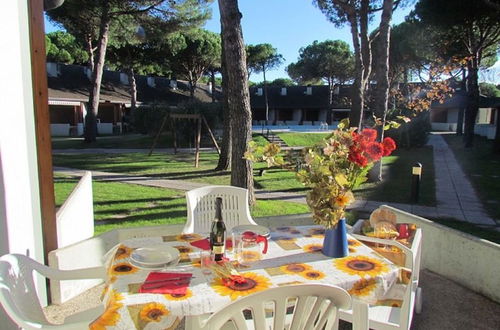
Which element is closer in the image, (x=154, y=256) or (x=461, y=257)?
(x=154, y=256)

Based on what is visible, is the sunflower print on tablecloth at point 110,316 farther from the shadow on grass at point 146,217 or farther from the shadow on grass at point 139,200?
the shadow on grass at point 139,200

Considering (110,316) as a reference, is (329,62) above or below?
above

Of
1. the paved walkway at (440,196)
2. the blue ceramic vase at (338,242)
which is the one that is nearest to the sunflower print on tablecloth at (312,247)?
the blue ceramic vase at (338,242)

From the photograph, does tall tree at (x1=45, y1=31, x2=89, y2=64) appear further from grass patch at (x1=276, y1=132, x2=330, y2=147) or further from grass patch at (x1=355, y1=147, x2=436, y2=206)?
grass patch at (x1=355, y1=147, x2=436, y2=206)

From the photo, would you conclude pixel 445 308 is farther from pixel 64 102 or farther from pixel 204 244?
pixel 64 102

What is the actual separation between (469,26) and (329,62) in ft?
68.6

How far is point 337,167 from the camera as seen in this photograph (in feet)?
6.49

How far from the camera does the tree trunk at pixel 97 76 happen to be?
15125 millimetres

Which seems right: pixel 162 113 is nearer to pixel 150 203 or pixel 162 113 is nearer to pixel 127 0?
pixel 127 0

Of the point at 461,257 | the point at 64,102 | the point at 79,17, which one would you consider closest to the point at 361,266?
the point at 461,257

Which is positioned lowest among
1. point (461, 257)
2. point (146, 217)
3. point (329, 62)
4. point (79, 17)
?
point (146, 217)

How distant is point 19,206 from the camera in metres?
2.37

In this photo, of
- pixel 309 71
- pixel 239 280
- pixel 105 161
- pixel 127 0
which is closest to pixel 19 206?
pixel 239 280

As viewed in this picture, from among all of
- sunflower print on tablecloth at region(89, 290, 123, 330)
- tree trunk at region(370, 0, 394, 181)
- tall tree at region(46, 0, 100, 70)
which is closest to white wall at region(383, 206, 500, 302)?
sunflower print on tablecloth at region(89, 290, 123, 330)
